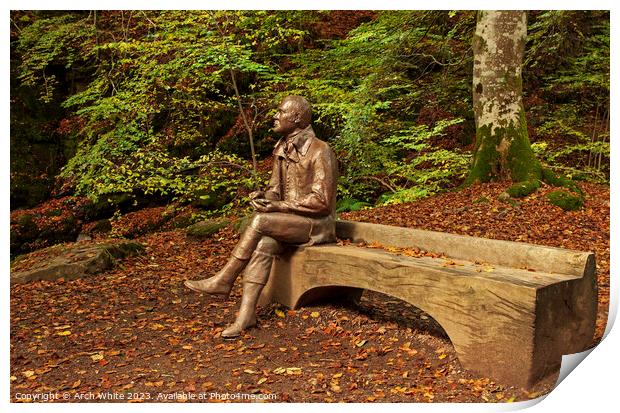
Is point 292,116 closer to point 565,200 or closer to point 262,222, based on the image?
point 262,222

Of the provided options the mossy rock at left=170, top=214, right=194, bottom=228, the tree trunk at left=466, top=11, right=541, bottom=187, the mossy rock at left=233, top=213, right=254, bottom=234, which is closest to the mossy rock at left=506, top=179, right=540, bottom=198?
the tree trunk at left=466, top=11, right=541, bottom=187

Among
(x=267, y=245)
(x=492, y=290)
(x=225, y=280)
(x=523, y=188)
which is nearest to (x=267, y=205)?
(x=267, y=245)

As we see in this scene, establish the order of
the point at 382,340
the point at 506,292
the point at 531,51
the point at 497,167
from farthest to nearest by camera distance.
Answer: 1. the point at 531,51
2. the point at 497,167
3. the point at 382,340
4. the point at 506,292

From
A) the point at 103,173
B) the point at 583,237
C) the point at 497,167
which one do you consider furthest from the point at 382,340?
the point at 103,173

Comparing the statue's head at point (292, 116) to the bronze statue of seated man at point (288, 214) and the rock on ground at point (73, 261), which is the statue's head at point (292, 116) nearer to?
the bronze statue of seated man at point (288, 214)

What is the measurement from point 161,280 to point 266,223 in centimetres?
195

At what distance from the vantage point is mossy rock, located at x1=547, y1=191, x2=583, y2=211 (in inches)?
258

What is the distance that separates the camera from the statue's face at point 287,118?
439 centimetres

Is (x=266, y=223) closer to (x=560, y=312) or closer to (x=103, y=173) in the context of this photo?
(x=560, y=312)

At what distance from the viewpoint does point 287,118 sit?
4.40 meters

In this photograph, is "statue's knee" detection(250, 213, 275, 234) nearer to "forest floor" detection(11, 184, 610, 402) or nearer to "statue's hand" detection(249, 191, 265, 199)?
"statue's hand" detection(249, 191, 265, 199)

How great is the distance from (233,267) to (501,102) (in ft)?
15.5

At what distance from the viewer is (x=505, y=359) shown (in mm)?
3152

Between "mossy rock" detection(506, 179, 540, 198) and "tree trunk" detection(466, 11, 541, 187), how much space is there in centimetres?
15
